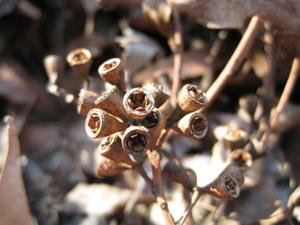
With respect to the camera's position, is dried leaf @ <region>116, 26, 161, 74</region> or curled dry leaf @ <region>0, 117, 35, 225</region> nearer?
curled dry leaf @ <region>0, 117, 35, 225</region>

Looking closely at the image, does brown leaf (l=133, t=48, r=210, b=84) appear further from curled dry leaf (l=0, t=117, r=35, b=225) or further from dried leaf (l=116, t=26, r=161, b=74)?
curled dry leaf (l=0, t=117, r=35, b=225)

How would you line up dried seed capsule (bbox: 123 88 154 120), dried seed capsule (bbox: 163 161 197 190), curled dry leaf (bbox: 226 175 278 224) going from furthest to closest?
curled dry leaf (bbox: 226 175 278 224)
dried seed capsule (bbox: 163 161 197 190)
dried seed capsule (bbox: 123 88 154 120)

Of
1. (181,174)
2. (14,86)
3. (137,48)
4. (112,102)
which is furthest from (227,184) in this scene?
(14,86)

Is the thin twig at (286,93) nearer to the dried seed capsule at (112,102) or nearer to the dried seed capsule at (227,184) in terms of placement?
the dried seed capsule at (227,184)

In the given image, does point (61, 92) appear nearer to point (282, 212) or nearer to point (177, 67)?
point (177, 67)

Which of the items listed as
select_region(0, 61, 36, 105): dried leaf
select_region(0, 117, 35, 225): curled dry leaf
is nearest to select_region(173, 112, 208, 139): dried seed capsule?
select_region(0, 117, 35, 225): curled dry leaf

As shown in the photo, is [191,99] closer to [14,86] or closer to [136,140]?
[136,140]

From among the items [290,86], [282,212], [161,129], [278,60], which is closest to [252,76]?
[278,60]

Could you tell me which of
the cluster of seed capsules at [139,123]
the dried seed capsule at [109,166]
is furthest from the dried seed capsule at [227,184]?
the dried seed capsule at [109,166]
